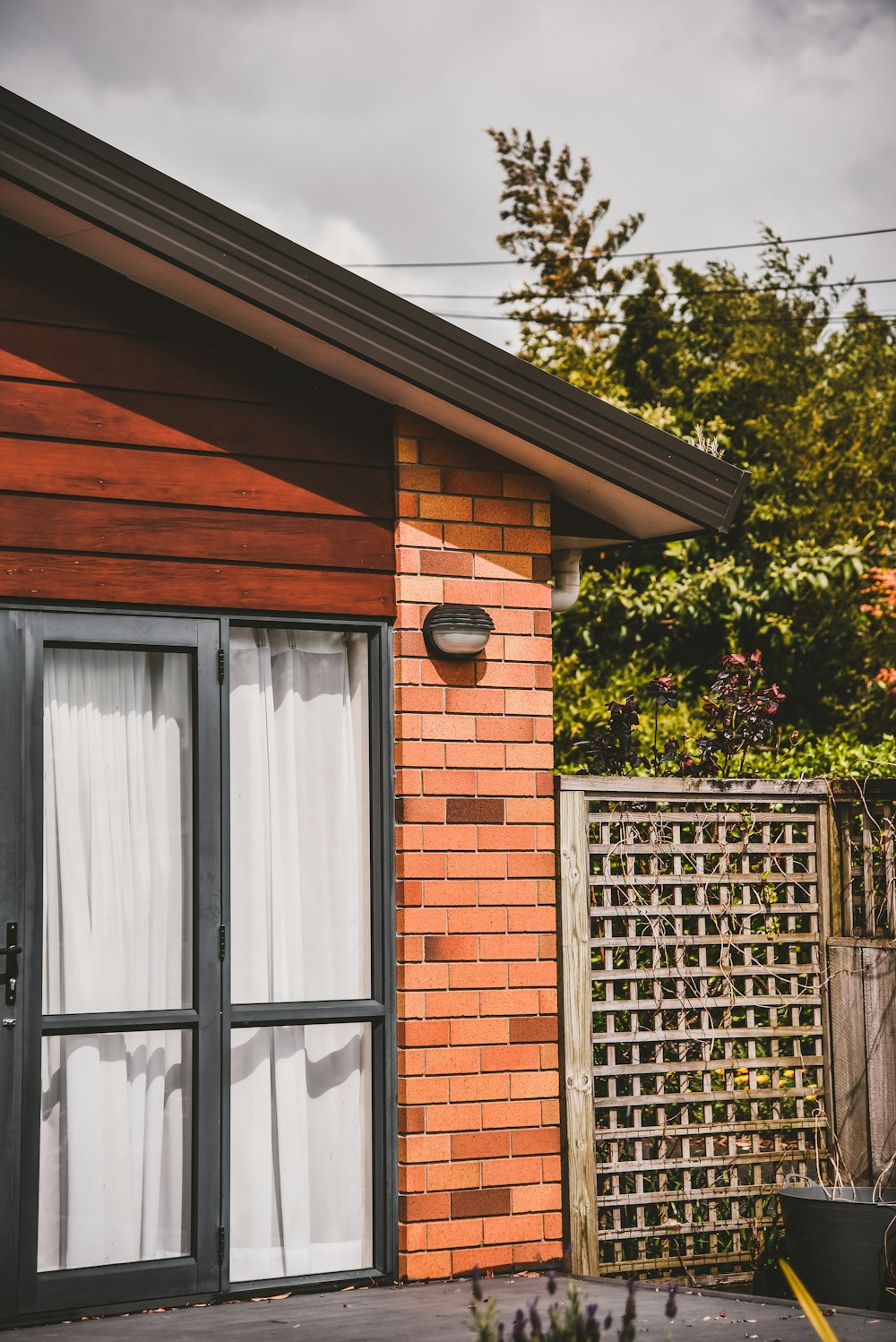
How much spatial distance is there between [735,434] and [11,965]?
12013mm

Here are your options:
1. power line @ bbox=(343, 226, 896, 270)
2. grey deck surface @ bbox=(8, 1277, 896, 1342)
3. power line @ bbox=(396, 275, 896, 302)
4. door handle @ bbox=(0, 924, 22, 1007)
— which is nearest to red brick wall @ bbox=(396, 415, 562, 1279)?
grey deck surface @ bbox=(8, 1277, 896, 1342)

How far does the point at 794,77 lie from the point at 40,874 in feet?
66.4

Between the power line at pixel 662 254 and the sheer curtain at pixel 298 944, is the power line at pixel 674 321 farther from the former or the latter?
the sheer curtain at pixel 298 944

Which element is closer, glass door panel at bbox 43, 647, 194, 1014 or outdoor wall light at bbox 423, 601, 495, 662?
glass door panel at bbox 43, 647, 194, 1014

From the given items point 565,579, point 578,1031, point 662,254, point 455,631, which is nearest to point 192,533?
point 455,631

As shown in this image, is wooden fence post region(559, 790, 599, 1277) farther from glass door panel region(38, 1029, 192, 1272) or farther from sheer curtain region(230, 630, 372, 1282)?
glass door panel region(38, 1029, 192, 1272)

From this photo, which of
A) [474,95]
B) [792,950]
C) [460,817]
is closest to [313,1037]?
[460,817]

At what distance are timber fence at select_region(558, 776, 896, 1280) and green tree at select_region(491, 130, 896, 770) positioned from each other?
18.9ft

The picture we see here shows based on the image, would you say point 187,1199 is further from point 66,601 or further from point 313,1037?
point 66,601

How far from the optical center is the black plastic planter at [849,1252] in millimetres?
4961

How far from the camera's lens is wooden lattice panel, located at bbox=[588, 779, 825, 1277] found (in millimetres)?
5383

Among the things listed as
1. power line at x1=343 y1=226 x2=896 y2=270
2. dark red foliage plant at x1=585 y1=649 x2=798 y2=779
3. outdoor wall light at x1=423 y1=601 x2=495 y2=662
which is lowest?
dark red foliage plant at x1=585 y1=649 x2=798 y2=779

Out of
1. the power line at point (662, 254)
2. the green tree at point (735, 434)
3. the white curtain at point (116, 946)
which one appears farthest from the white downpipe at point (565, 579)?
the power line at point (662, 254)

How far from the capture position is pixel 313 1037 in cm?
494
